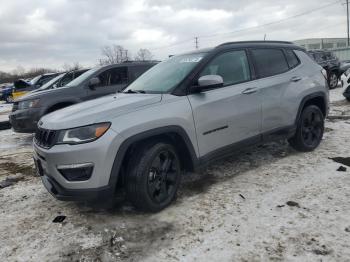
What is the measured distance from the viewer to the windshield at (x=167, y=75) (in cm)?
405

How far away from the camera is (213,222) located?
336cm

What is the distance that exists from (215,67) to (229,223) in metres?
1.91

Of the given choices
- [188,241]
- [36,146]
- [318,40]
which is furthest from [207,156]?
[318,40]

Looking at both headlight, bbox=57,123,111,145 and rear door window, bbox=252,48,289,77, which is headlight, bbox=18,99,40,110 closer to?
headlight, bbox=57,123,111,145

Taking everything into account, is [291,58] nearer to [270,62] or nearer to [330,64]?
[270,62]

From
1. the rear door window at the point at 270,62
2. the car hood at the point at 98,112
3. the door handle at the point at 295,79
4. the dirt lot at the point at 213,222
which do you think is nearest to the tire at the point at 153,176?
the dirt lot at the point at 213,222

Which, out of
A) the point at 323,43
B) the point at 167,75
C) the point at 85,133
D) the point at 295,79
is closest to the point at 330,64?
the point at 295,79

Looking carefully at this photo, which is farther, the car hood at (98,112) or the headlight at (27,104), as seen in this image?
the headlight at (27,104)

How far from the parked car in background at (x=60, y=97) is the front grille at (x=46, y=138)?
339 centimetres

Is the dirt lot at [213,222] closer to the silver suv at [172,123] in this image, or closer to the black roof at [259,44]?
the silver suv at [172,123]

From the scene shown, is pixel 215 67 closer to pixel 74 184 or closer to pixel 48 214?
pixel 74 184

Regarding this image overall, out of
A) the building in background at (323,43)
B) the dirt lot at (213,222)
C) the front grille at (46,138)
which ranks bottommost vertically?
the dirt lot at (213,222)

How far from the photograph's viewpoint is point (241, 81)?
444 cm

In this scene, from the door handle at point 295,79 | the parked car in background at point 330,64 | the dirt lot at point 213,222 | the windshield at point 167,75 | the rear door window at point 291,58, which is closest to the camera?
the dirt lot at point 213,222
